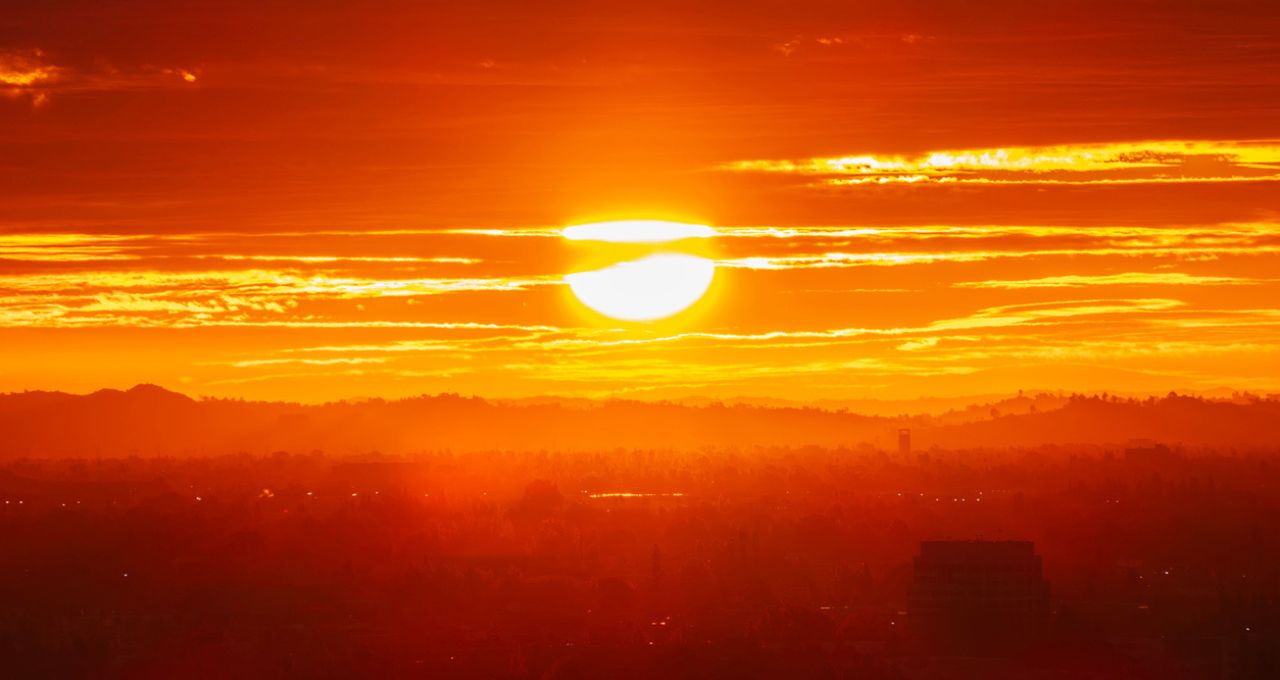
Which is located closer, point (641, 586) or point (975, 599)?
point (975, 599)

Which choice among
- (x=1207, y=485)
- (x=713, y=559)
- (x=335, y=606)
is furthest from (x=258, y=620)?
(x=1207, y=485)

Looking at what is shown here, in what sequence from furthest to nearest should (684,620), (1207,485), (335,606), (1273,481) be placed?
(1273,481), (1207,485), (335,606), (684,620)

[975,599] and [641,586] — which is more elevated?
[641,586]

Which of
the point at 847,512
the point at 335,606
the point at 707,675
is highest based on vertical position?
the point at 847,512

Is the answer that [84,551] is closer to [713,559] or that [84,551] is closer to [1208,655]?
[713,559]

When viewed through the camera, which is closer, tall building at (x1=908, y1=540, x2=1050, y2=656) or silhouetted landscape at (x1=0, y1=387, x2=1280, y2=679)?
silhouetted landscape at (x1=0, y1=387, x2=1280, y2=679)

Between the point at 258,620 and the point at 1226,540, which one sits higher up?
the point at 1226,540

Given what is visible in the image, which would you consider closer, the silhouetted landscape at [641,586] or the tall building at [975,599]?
the silhouetted landscape at [641,586]

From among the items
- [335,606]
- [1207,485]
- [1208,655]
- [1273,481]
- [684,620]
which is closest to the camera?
[1208,655]
